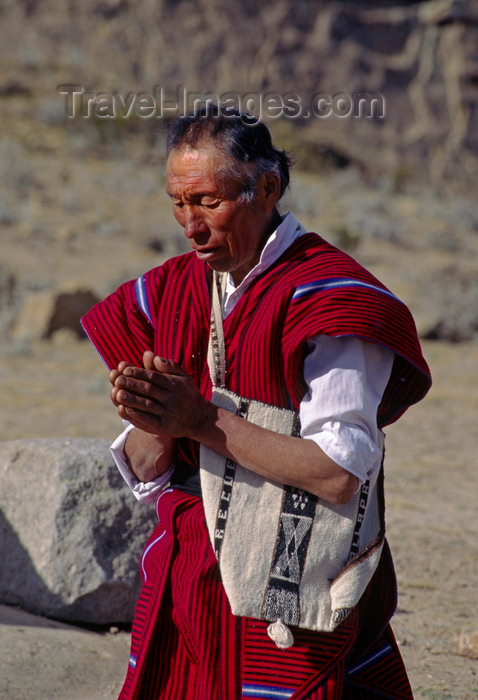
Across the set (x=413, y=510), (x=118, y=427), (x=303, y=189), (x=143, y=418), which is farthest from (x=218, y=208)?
(x=303, y=189)

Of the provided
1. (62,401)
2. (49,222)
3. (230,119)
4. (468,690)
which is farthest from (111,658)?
(49,222)

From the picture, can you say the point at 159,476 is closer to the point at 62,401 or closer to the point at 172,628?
the point at 172,628

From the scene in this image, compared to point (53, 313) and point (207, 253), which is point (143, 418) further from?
point (53, 313)

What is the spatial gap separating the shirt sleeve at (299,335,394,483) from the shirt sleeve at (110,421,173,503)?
48 cm

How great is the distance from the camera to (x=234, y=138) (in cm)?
209

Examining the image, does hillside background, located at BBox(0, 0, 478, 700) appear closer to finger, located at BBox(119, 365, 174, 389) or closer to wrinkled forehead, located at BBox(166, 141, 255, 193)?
finger, located at BBox(119, 365, 174, 389)

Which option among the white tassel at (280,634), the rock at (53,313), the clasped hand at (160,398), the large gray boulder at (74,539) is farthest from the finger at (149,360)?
the rock at (53,313)

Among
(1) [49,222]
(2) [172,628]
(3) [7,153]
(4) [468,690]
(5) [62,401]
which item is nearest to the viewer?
(2) [172,628]

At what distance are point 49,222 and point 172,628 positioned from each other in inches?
507

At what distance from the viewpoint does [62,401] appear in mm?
8180

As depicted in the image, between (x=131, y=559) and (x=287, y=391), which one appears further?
(x=131, y=559)

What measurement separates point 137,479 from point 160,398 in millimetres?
504

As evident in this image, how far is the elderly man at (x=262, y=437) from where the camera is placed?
1.98 metres

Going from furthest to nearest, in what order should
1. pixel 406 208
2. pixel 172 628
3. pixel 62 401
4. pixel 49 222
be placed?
pixel 406 208
pixel 49 222
pixel 62 401
pixel 172 628
